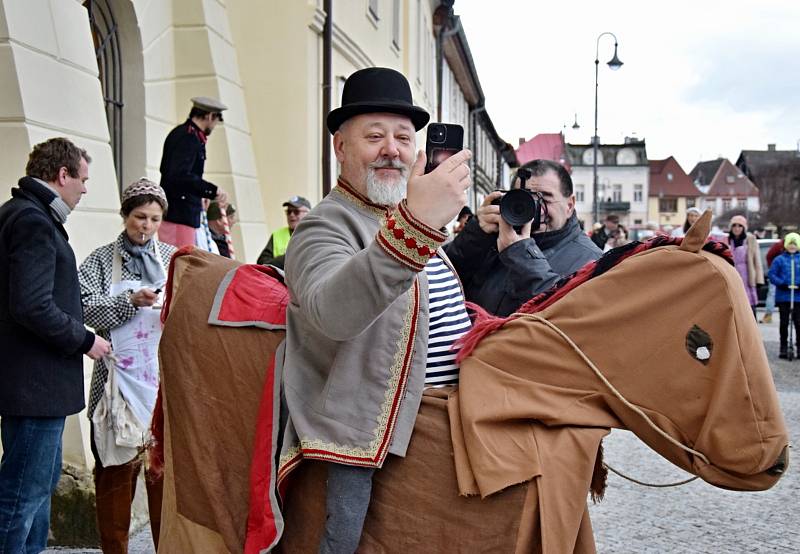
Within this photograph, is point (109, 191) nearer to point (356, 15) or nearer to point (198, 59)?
point (198, 59)

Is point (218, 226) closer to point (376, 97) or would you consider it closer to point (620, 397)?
point (376, 97)

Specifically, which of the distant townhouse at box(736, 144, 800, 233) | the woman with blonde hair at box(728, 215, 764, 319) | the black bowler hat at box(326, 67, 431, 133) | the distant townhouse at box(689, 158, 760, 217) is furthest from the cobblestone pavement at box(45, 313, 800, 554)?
the distant townhouse at box(689, 158, 760, 217)

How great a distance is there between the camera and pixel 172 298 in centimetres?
277

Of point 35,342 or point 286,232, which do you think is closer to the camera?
point 35,342

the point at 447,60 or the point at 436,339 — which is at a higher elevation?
the point at 447,60

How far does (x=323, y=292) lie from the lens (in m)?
1.91

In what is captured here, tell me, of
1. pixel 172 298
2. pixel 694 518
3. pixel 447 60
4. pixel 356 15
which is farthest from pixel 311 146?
pixel 447 60

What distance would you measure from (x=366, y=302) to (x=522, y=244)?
4.88 ft

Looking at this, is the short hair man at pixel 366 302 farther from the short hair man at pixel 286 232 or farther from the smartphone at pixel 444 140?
the short hair man at pixel 286 232

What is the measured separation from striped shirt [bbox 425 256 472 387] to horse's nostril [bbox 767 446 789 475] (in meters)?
0.86

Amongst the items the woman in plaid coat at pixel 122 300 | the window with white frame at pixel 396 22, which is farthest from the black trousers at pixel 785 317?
the woman in plaid coat at pixel 122 300

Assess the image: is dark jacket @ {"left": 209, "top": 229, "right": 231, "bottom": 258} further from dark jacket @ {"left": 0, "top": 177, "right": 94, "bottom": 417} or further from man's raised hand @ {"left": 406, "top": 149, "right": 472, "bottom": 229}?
man's raised hand @ {"left": 406, "top": 149, "right": 472, "bottom": 229}

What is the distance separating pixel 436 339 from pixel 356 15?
10658mm

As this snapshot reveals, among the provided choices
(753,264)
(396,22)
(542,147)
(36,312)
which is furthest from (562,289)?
(542,147)
